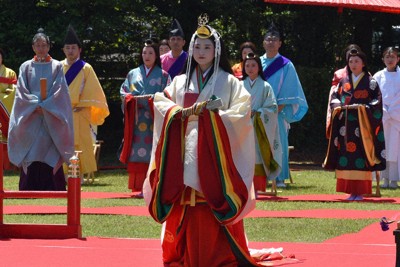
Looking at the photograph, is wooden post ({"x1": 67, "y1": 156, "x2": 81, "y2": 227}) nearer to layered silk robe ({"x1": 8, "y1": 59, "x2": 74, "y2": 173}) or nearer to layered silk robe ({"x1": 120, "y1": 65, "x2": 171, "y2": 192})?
layered silk robe ({"x1": 8, "y1": 59, "x2": 74, "y2": 173})

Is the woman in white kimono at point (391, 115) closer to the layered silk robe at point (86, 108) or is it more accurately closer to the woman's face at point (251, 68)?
the woman's face at point (251, 68)

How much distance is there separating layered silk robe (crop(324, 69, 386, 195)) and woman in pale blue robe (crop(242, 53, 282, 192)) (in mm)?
815

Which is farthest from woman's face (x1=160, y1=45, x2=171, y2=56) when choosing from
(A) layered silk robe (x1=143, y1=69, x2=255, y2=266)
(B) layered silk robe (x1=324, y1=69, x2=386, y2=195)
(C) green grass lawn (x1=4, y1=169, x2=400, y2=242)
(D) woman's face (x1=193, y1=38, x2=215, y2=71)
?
(A) layered silk robe (x1=143, y1=69, x2=255, y2=266)

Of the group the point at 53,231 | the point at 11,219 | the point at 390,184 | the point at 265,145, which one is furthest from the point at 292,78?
the point at 53,231

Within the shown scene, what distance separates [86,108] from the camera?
51.1 ft

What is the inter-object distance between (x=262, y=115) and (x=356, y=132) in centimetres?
122

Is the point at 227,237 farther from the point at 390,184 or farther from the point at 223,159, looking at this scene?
the point at 390,184

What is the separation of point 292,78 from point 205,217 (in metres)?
7.20

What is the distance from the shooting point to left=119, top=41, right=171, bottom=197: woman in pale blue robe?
14.5m

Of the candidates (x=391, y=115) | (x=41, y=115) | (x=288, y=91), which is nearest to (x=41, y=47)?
(x=41, y=115)

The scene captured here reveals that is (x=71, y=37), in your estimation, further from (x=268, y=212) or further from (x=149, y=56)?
(x=268, y=212)

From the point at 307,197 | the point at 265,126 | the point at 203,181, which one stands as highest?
the point at 265,126

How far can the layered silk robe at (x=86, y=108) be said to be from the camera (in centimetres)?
1532

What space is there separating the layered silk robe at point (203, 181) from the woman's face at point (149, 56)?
6.04 m
